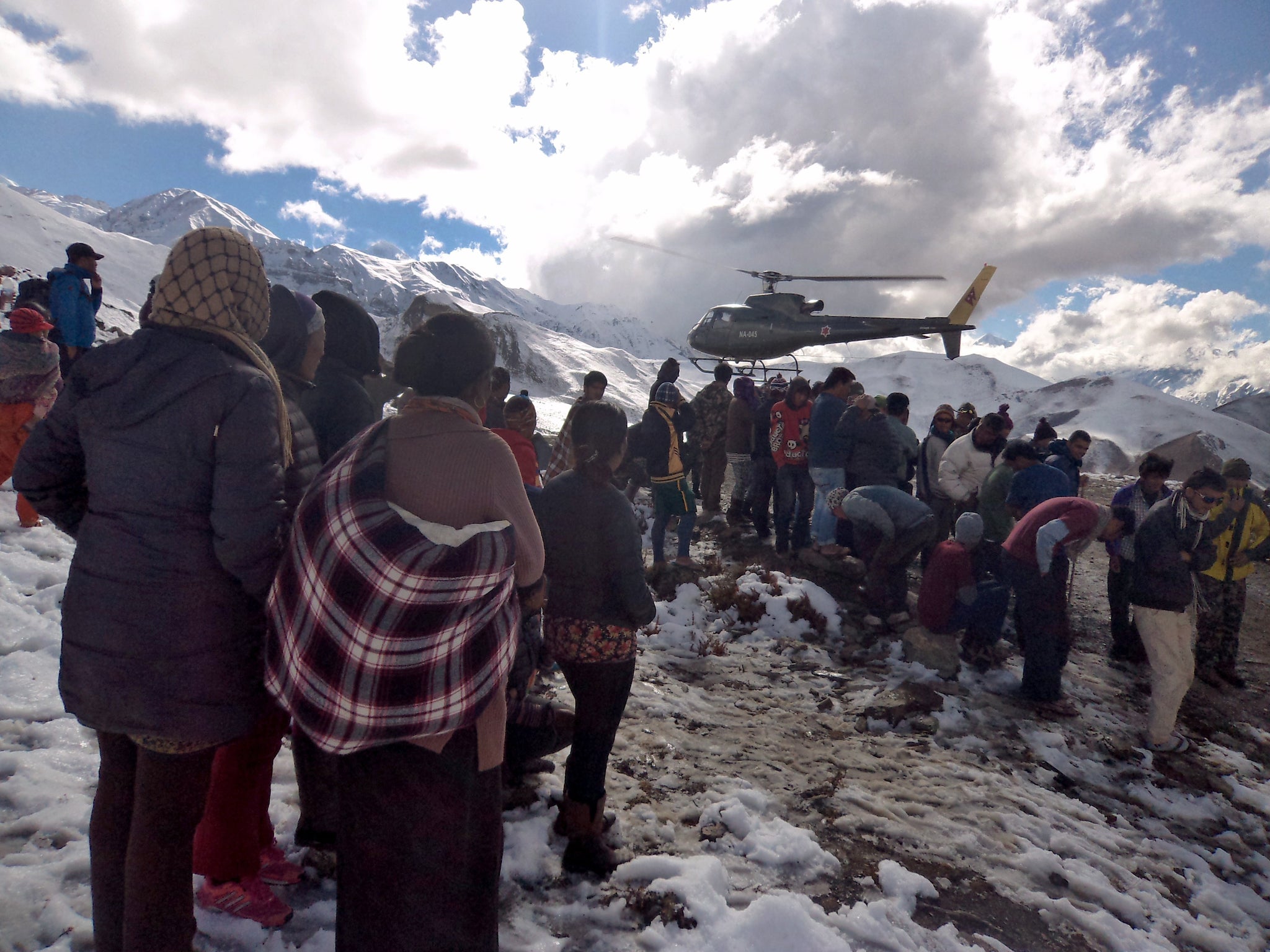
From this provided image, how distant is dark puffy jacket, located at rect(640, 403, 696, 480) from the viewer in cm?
653

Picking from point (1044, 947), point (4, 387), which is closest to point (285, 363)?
point (1044, 947)

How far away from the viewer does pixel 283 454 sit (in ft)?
6.26

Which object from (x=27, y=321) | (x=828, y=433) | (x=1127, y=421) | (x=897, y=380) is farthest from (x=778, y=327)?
(x=897, y=380)

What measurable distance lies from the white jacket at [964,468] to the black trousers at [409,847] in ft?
21.2

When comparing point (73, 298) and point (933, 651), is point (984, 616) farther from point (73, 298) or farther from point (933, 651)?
point (73, 298)

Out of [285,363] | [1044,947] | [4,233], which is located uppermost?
[4,233]

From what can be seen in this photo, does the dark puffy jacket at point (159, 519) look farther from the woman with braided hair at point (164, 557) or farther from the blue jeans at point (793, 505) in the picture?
the blue jeans at point (793, 505)

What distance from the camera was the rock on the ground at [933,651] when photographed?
546 cm

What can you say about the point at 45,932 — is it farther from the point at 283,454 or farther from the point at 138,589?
the point at 283,454

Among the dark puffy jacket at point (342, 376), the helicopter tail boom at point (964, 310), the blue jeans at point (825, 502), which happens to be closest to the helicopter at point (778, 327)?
the helicopter tail boom at point (964, 310)

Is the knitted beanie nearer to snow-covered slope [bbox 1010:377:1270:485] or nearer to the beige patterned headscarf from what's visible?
the beige patterned headscarf

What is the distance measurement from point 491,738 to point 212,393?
126cm

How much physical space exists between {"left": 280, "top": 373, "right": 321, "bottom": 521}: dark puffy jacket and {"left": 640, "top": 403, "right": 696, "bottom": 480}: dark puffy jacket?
14.5 feet

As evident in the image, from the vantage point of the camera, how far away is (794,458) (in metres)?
7.53
